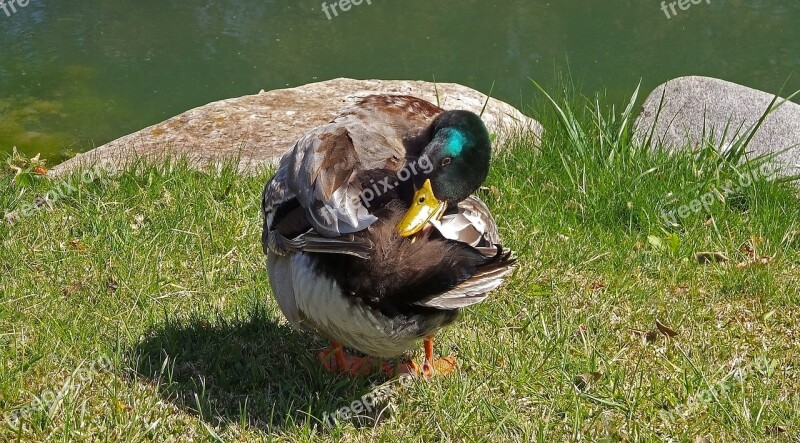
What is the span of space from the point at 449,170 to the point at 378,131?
1.70ft

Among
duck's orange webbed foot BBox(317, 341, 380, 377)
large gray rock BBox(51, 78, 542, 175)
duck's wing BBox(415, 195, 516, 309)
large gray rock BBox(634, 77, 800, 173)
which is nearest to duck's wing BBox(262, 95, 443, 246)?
duck's wing BBox(415, 195, 516, 309)

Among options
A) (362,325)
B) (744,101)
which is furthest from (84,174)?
(744,101)

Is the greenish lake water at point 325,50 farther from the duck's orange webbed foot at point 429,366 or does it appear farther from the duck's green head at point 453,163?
the duck's green head at point 453,163

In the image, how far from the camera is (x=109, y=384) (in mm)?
3701

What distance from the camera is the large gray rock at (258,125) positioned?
629 centimetres

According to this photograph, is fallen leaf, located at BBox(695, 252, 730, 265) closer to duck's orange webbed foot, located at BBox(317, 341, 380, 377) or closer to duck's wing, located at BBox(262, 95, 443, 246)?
duck's wing, located at BBox(262, 95, 443, 246)

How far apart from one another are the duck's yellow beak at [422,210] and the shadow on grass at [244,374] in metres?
0.89

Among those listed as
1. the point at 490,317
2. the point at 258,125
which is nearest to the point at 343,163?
the point at 490,317

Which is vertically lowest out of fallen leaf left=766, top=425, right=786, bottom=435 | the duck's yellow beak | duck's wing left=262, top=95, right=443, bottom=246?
fallen leaf left=766, top=425, right=786, bottom=435

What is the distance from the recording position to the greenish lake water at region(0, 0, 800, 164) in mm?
9258

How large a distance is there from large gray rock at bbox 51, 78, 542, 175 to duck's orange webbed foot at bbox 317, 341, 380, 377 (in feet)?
7.24

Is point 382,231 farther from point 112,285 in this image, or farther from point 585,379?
point 112,285

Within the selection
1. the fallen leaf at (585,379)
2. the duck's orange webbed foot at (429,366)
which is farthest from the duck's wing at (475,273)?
the fallen leaf at (585,379)

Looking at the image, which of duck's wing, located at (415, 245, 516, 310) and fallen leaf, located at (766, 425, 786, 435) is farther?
fallen leaf, located at (766, 425, 786, 435)
